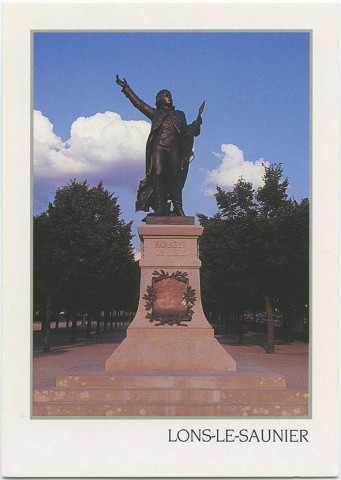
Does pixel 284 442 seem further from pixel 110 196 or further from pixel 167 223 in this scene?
pixel 110 196

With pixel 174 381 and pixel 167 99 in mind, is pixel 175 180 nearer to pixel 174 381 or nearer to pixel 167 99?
pixel 167 99

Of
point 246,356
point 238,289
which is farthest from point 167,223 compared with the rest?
point 238,289

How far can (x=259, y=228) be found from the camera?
2705 centimetres

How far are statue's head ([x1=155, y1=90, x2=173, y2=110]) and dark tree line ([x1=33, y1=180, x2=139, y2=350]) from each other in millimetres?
12930

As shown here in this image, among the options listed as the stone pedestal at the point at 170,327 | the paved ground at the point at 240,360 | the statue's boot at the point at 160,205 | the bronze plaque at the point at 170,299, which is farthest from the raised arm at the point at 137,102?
the paved ground at the point at 240,360

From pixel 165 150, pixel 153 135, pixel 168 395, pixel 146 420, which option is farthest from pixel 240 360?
pixel 146 420

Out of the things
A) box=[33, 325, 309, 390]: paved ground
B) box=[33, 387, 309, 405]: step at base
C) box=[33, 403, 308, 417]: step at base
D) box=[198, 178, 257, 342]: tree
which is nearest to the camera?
box=[33, 403, 308, 417]: step at base

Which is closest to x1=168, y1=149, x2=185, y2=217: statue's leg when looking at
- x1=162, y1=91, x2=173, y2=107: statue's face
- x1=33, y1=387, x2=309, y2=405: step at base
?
x1=162, y1=91, x2=173, y2=107: statue's face

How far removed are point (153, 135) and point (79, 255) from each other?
18.0 m

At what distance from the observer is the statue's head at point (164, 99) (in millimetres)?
12867

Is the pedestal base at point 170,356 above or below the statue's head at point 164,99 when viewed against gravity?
below

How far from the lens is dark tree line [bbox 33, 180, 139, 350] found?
2586cm

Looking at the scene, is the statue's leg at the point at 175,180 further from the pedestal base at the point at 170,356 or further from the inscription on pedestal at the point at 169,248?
the pedestal base at the point at 170,356

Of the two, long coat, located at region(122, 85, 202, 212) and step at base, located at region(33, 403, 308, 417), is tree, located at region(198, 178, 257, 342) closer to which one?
long coat, located at region(122, 85, 202, 212)
